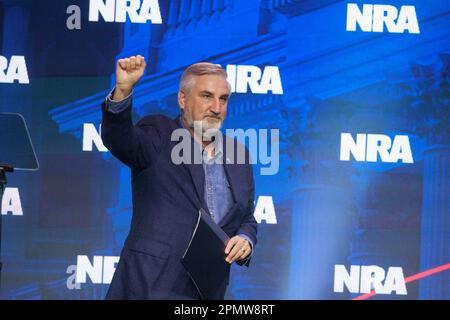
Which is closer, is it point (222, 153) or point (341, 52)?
point (222, 153)

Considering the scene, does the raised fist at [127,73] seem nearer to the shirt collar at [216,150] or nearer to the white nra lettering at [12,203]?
the shirt collar at [216,150]

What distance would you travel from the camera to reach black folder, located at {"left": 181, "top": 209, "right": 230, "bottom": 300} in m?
2.50

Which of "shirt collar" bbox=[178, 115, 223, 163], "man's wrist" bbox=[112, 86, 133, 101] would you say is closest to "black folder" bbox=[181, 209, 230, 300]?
"shirt collar" bbox=[178, 115, 223, 163]

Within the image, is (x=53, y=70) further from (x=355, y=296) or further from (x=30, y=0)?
(x=355, y=296)

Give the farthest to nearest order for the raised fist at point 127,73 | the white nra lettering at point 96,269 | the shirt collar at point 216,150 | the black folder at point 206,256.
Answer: the white nra lettering at point 96,269, the shirt collar at point 216,150, the black folder at point 206,256, the raised fist at point 127,73

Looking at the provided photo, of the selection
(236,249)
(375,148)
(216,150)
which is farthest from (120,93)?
(375,148)

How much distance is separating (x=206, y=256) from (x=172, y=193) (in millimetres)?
243

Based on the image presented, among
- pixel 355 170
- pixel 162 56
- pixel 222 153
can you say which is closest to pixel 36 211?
pixel 162 56

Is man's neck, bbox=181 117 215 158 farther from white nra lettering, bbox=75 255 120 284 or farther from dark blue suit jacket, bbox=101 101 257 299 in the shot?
white nra lettering, bbox=75 255 120 284

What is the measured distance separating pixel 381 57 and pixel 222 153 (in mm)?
2216

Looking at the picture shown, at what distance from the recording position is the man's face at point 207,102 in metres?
2.74

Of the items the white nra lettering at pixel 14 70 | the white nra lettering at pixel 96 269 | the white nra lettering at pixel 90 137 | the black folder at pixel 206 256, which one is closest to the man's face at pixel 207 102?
the black folder at pixel 206 256

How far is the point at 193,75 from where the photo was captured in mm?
2822

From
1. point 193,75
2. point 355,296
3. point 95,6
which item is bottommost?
point 355,296
